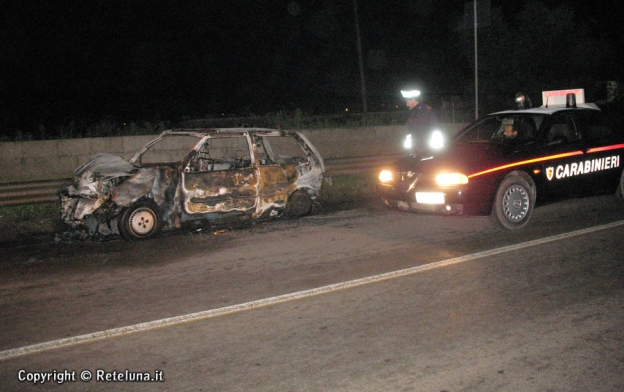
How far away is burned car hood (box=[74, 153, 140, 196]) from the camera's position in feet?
26.8

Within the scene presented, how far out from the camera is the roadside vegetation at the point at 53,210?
9305 mm

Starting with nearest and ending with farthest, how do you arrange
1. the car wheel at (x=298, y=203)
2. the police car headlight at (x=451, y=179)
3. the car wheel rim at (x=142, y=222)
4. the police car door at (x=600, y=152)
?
the police car headlight at (x=451, y=179)
the car wheel rim at (x=142, y=222)
the police car door at (x=600, y=152)
the car wheel at (x=298, y=203)

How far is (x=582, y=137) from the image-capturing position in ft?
28.5

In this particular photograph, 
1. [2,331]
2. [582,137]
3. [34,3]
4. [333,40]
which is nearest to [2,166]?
[2,331]

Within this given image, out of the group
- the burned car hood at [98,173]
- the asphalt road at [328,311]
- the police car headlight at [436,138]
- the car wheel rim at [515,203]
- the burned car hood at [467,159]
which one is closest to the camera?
the asphalt road at [328,311]

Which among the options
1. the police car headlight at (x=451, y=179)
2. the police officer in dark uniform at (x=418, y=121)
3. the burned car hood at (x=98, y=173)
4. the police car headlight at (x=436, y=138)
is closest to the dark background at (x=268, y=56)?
the police officer in dark uniform at (x=418, y=121)

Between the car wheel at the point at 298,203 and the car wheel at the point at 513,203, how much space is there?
3.07 meters

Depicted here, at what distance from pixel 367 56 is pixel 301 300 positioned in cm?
5004

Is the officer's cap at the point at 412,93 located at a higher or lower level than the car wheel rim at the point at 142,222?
higher

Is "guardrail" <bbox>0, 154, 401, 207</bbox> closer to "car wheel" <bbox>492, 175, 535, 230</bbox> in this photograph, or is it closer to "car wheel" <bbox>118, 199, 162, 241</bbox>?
"car wheel" <bbox>118, 199, 162, 241</bbox>

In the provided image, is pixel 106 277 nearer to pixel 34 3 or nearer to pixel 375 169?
pixel 375 169

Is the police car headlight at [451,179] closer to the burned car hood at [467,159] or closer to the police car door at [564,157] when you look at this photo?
the burned car hood at [467,159]

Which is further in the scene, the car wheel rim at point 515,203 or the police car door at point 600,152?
the police car door at point 600,152

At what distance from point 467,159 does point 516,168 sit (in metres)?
0.64
